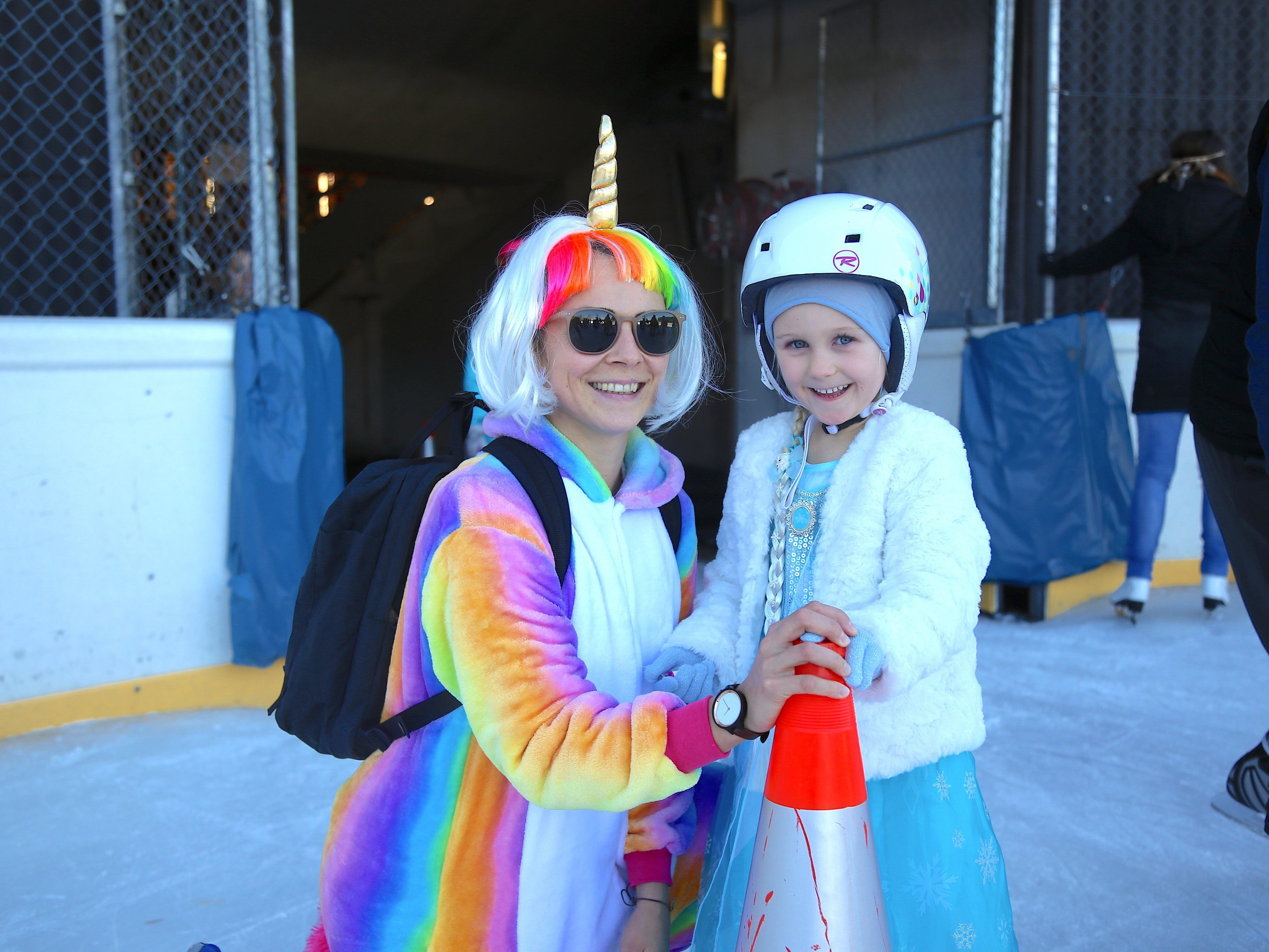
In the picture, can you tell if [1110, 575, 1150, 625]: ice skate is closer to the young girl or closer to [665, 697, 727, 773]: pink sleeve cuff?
the young girl

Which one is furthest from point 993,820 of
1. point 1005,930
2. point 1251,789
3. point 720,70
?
point 720,70

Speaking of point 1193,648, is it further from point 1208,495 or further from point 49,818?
point 49,818

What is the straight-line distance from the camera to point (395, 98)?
802 centimetres

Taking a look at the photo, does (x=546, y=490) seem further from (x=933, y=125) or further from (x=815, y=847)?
(x=933, y=125)

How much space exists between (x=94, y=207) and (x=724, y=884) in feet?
11.0

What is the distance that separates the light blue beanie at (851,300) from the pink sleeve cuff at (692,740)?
1.97 ft

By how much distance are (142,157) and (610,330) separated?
10.2 feet

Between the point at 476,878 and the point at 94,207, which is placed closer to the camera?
the point at 476,878

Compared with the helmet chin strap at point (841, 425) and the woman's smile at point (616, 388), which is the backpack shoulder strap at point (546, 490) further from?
the helmet chin strap at point (841, 425)

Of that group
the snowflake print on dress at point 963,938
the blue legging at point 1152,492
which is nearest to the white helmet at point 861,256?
the snowflake print on dress at point 963,938

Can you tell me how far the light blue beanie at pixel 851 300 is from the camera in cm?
129

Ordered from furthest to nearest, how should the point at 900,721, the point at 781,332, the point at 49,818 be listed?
1. the point at 49,818
2. the point at 781,332
3. the point at 900,721

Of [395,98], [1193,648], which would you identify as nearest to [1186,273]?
[1193,648]

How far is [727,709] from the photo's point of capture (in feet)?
2.97
